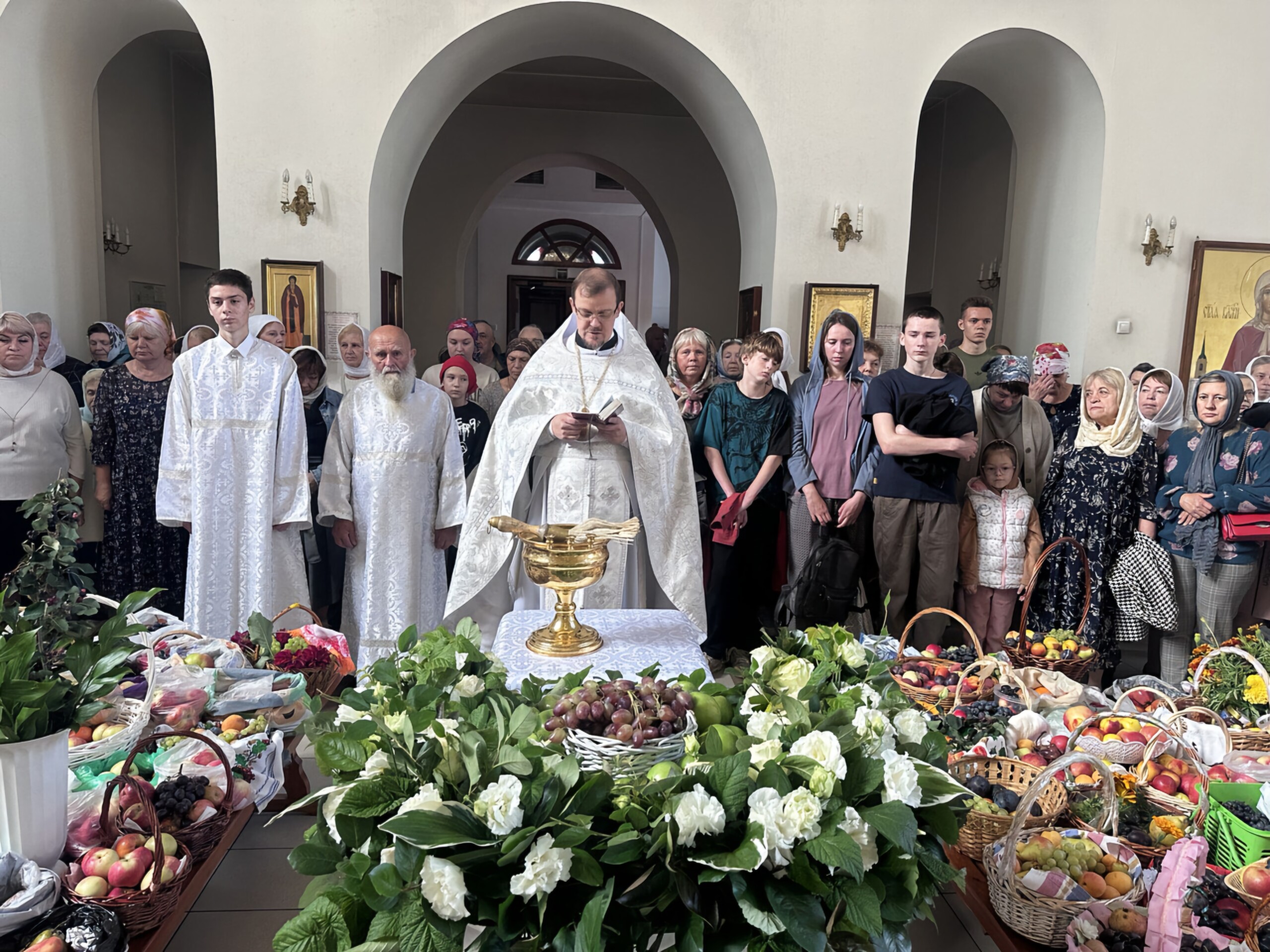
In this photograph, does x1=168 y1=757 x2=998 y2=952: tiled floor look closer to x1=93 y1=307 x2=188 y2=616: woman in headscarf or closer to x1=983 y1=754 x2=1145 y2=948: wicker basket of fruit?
x1=983 y1=754 x2=1145 y2=948: wicker basket of fruit

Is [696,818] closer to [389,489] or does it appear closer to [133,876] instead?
[133,876]

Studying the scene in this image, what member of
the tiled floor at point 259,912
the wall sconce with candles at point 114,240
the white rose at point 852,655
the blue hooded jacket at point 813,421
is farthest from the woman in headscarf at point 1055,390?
the wall sconce with candles at point 114,240

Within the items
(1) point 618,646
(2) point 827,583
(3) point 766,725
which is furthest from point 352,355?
(3) point 766,725

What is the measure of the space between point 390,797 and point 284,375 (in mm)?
3368

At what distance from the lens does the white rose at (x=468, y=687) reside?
1.80 metres

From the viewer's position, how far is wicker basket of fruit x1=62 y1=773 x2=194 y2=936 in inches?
75.8

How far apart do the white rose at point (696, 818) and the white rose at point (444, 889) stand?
1.06 feet

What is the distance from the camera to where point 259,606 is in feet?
14.2

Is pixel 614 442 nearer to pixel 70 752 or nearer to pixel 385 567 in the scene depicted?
pixel 385 567

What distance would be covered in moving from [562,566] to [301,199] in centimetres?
519

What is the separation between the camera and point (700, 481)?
16.3ft

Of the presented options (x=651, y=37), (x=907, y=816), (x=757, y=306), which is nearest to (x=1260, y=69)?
(x=757, y=306)

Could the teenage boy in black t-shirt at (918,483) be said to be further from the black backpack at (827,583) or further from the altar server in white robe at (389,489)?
the altar server in white robe at (389,489)

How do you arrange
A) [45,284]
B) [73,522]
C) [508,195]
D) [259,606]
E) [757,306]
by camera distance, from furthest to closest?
1. [508,195]
2. [757,306]
3. [45,284]
4. [259,606]
5. [73,522]
